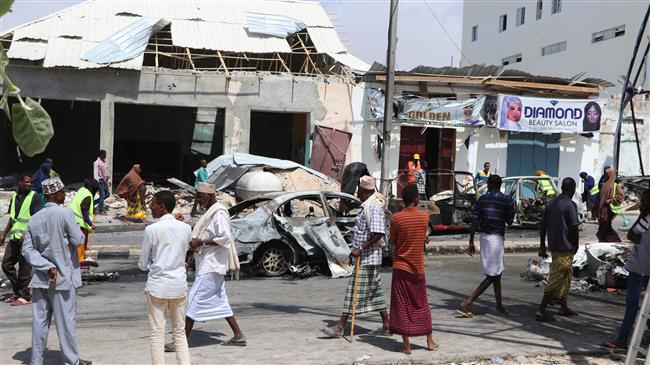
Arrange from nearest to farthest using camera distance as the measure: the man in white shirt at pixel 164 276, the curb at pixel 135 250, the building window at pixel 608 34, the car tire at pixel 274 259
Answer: the man in white shirt at pixel 164 276
the car tire at pixel 274 259
the curb at pixel 135 250
the building window at pixel 608 34

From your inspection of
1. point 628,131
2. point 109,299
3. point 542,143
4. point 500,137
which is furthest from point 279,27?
point 109,299

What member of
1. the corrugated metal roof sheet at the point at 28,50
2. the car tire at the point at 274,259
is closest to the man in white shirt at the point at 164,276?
the car tire at the point at 274,259

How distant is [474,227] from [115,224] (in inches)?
418

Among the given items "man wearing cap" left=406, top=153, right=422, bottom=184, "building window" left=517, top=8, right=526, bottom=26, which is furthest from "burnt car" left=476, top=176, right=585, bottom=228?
"building window" left=517, top=8, right=526, bottom=26

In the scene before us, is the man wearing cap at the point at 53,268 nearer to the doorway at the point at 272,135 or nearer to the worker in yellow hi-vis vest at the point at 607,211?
the worker in yellow hi-vis vest at the point at 607,211

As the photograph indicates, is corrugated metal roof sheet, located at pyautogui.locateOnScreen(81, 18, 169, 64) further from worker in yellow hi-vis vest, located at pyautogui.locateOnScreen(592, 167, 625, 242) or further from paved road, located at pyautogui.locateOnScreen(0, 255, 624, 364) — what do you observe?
worker in yellow hi-vis vest, located at pyautogui.locateOnScreen(592, 167, 625, 242)

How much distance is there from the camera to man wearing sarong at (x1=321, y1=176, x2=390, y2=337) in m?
6.62

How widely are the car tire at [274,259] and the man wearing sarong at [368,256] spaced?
12.7 ft

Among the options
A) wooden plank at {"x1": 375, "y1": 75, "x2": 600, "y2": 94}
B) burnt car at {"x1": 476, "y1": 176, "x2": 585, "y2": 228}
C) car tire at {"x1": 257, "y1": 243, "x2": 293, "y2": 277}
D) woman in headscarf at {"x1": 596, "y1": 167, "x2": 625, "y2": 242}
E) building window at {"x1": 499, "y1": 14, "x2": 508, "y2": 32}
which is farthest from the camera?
building window at {"x1": 499, "y1": 14, "x2": 508, "y2": 32}

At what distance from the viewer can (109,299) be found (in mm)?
8883

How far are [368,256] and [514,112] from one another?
1675 centimetres

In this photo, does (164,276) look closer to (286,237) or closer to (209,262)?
(209,262)

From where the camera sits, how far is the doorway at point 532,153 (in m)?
22.9

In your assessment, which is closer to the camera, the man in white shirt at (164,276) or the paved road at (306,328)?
the man in white shirt at (164,276)
